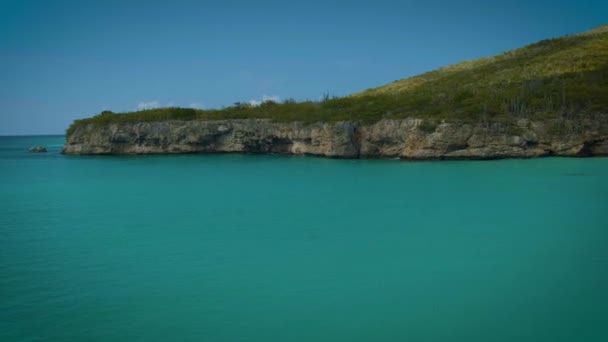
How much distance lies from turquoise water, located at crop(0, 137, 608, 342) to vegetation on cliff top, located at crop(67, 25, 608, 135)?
12709 mm

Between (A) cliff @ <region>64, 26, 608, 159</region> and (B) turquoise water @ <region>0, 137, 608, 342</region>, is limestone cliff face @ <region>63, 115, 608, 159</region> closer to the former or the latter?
(A) cliff @ <region>64, 26, 608, 159</region>

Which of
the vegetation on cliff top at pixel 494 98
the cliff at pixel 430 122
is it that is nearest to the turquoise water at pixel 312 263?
the cliff at pixel 430 122

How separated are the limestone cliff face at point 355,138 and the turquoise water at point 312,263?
33.0 feet

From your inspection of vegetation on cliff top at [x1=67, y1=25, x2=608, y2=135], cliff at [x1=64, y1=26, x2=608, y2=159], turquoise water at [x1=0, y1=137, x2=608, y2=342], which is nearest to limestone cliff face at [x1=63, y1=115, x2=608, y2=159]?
cliff at [x1=64, y1=26, x2=608, y2=159]

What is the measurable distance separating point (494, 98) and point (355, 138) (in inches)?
399

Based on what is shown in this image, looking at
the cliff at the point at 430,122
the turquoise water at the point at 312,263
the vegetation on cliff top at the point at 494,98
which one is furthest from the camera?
the vegetation on cliff top at the point at 494,98

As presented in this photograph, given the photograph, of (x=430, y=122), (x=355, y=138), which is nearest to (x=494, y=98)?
(x=430, y=122)

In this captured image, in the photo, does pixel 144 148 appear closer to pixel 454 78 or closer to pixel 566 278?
pixel 454 78

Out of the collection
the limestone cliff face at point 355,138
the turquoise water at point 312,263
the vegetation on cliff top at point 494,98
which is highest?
the vegetation on cliff top at point 494,98

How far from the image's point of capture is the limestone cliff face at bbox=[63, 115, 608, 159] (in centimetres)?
2950

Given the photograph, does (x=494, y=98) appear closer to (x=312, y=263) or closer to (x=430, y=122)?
(x=430, y=122)

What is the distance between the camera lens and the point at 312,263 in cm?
984

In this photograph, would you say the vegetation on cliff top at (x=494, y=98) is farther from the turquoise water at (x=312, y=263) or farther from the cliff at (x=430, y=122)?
the turquoise water at (x=312, y=263)

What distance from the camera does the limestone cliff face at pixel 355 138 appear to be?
96.8 ft
